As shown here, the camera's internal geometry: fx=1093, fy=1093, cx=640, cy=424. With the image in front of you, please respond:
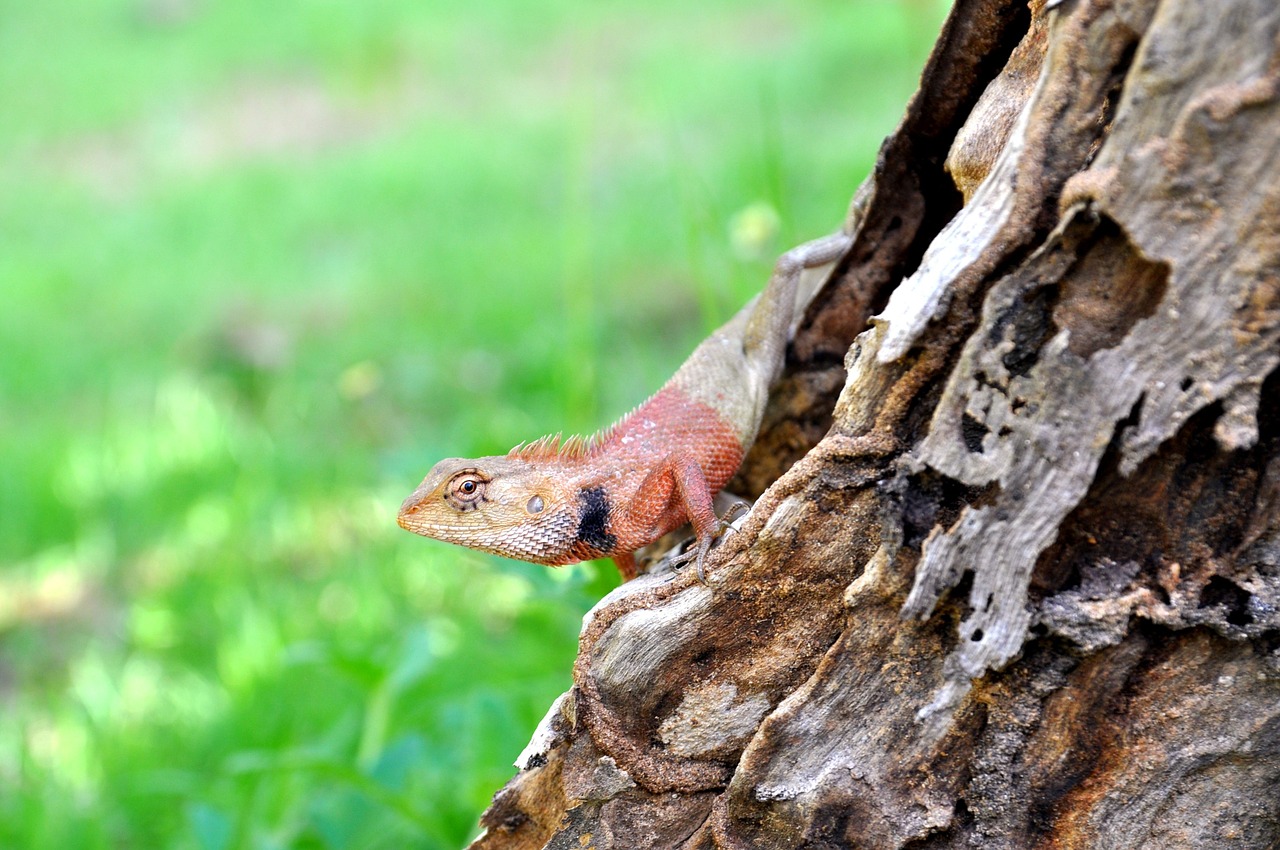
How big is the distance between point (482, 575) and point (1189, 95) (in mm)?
5055

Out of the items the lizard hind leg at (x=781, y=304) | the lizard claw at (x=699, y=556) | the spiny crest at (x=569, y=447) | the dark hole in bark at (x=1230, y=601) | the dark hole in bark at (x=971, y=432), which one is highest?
the lizard hind leg at (x=781, y=304)

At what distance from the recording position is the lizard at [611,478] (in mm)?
3418

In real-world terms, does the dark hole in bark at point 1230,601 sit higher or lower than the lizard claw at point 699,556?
lower

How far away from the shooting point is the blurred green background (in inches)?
188

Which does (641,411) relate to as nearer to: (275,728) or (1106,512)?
(1106,512)

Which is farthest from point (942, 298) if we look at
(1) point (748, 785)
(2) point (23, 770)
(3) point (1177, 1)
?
(2) point (23, 770)

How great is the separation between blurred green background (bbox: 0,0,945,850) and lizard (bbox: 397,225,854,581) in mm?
372

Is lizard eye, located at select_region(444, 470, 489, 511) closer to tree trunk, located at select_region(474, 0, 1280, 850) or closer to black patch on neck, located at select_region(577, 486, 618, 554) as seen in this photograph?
black patch on neck, located at select_region(577, 486, 618, 554)

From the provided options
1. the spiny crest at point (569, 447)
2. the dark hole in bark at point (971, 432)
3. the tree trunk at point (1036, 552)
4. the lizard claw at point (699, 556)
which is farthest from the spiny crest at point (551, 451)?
the dark hole in bark at point (971, 432)

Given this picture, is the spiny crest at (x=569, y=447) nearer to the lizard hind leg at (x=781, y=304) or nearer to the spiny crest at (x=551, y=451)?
the spiny crest at (x=551, y=451)

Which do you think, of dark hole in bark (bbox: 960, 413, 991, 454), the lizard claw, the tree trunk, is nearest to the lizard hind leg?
the lizard claw

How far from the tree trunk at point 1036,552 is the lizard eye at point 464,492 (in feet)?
3.03

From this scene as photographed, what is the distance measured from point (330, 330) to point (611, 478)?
727 cm

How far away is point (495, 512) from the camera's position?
3.48m
